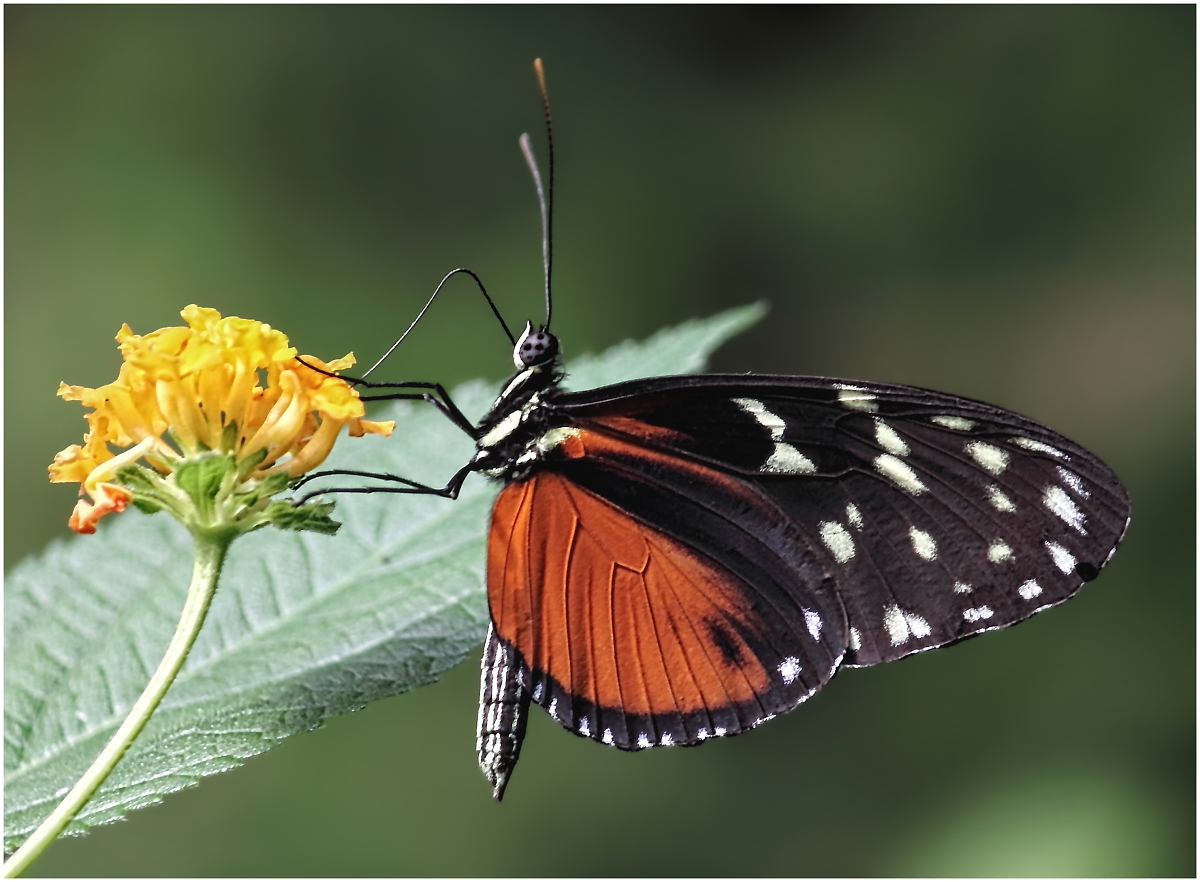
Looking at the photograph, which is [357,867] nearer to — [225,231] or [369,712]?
[369,712]

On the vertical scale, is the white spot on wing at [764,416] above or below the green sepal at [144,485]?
above

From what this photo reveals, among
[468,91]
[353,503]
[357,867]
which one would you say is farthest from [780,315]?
[353,503]

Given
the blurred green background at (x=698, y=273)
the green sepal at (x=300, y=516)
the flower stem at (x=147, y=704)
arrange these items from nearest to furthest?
1. the flower stem at (x=147, y=704)
2. the green sepal at (x=300, y=516)
3. the blurred green background at (x=698, y=273)

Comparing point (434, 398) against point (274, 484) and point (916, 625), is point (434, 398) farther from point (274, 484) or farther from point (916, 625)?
point (916, 625)

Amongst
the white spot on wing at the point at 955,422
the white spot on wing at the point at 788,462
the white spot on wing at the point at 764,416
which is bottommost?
the white spot on wing at the point at 955,422

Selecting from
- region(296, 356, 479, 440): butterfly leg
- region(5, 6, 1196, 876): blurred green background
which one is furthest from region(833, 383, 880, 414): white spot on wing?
region(5, 6, 1196, 876): blurred green background

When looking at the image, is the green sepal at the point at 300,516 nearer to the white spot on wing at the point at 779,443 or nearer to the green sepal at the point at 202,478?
the green sepal at the point at 202,478

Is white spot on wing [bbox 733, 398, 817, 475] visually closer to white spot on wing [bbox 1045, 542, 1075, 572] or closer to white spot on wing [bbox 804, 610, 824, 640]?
white spot on wing [bbox 804, 610, 824, 640]

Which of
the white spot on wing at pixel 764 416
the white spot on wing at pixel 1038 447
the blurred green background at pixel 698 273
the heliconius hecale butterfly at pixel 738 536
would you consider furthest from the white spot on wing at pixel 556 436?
the blurred green background at pixel 698 273
